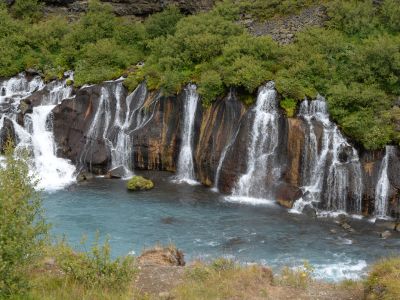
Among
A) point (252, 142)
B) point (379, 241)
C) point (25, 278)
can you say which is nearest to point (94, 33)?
point (252, 142)

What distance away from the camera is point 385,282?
13.0 m

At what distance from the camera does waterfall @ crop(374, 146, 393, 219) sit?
87.4 feet

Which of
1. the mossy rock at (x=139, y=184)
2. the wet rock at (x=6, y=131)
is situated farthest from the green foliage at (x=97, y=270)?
the wet rock at (x=6, y=131)

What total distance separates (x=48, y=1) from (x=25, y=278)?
4421 cm

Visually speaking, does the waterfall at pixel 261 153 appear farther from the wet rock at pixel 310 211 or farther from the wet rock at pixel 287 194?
the wet rock at pixel 310 211

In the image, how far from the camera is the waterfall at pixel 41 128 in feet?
108

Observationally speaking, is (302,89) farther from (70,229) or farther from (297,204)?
(70,229)

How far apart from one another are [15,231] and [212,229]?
51.8ft

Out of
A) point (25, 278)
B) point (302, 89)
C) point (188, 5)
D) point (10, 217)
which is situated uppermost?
point (188, 5)

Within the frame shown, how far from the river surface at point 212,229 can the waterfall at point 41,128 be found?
2.50m

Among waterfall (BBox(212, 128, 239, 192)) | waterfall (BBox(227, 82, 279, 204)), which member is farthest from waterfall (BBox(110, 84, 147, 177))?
waterfall (BBox(227, 82, 279, 204))

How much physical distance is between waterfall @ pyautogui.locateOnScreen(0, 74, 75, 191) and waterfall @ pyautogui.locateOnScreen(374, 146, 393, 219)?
1796 cm

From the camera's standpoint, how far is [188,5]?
150 ft

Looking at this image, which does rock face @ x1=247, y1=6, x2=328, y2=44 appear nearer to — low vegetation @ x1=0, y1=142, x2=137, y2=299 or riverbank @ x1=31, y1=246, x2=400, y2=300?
riverbank @ x1=31, y1=246, x2=400, y2=300
